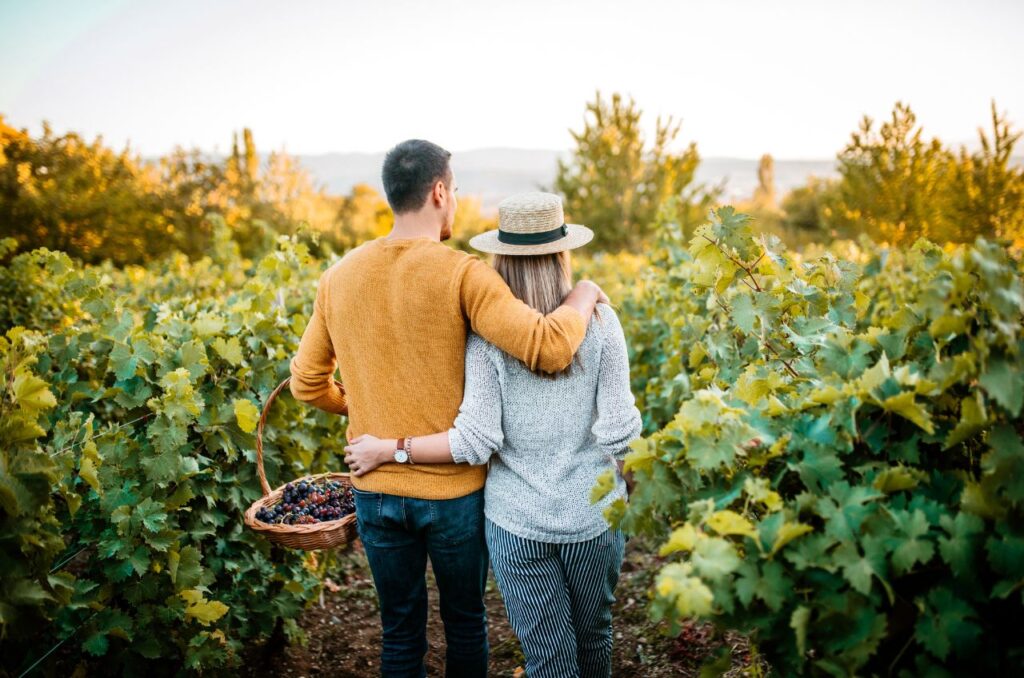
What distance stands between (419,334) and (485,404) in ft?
1.00

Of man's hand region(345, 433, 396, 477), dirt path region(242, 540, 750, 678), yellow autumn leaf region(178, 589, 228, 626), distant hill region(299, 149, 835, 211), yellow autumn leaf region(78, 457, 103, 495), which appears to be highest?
distant hill region(299, 149, 835, 211)

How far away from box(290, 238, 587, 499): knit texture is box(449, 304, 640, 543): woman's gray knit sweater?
0.11 meters

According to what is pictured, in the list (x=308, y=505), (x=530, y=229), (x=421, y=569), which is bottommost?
(x=421, y=569)

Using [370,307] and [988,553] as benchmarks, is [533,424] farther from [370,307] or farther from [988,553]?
[988,553]

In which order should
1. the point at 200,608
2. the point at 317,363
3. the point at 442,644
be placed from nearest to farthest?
1. the point at 317,363
2. the point at 200,608
3. the point at 442,644

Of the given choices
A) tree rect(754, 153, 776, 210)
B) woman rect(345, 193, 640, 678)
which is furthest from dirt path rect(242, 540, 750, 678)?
tree rect(754, 153, 776, 210)

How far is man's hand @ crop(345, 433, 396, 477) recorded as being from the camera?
2.25 meters

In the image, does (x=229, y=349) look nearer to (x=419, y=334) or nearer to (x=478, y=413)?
(x=419, y=334)

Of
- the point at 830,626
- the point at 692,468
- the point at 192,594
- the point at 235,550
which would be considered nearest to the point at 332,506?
the point at 192,594

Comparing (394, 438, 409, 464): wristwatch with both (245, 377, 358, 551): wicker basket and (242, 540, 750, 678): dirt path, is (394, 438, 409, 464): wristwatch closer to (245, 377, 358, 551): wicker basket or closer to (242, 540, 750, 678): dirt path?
(245, 377, 358, 551): wicker basket

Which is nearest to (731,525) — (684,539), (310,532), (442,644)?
(684,539)

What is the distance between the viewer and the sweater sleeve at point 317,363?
2479 mm

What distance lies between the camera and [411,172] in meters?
2.22

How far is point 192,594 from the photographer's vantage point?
2.69 meters
